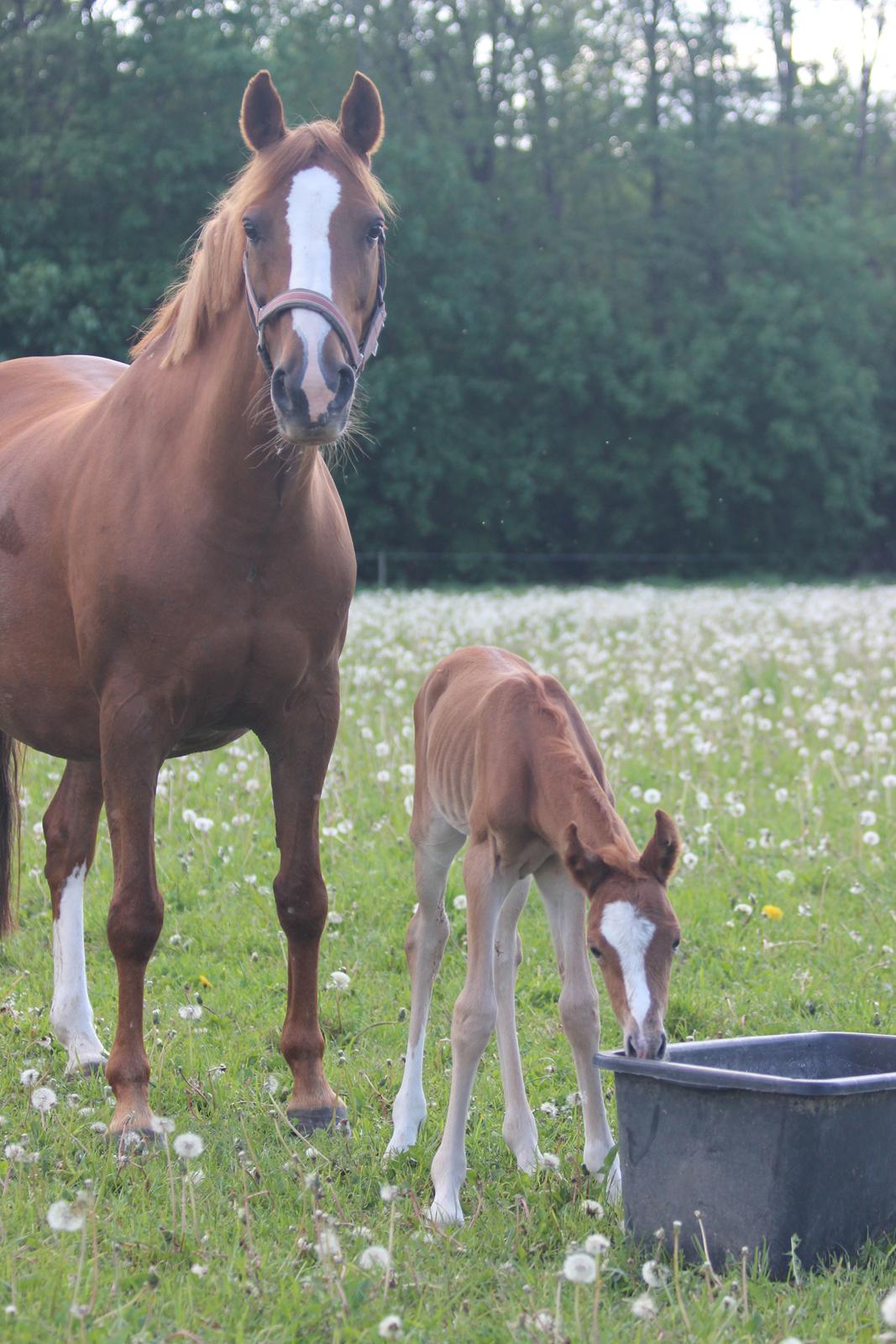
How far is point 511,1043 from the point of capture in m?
4.34

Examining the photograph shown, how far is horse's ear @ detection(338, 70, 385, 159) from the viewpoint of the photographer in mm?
4395

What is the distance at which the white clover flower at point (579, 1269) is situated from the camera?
2908 millimetres

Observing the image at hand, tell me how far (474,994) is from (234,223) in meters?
2.35

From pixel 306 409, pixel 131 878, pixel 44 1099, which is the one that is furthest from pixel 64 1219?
pixel 306 409

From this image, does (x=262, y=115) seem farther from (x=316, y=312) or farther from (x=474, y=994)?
(x=474, y=994)

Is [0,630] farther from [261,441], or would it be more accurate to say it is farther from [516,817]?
[516,817]

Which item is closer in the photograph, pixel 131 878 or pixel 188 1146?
pixel 188 1146

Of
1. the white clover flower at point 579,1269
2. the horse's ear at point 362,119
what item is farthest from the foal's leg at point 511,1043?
the horse's ear at point 362,119

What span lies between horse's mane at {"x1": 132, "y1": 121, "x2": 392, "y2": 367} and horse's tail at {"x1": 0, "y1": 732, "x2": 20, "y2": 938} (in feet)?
7.69

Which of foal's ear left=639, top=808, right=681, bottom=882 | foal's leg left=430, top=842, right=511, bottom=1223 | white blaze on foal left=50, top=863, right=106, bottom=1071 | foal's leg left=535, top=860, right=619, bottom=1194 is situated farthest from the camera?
white blaze on foal left=50, top=863, right=106, bottom=1071

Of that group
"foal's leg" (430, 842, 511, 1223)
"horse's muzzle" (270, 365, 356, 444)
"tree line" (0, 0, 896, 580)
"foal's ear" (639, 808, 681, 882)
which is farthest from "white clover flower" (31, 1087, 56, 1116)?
"tree line" (0, 0, 896, 580)

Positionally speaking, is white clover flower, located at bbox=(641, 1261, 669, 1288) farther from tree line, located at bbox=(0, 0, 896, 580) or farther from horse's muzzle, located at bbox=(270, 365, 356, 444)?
tree line, located at bbox=(0, 0, 896, 580)

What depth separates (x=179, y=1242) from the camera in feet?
11.6

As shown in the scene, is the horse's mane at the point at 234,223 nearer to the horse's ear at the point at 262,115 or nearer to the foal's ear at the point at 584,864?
the horse's ear at the point at 262,115
